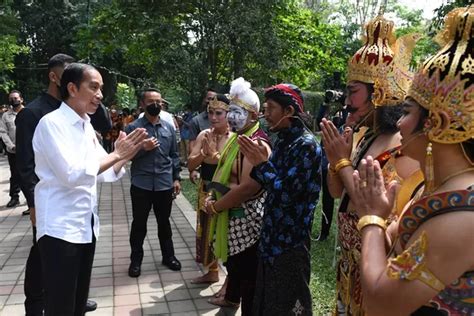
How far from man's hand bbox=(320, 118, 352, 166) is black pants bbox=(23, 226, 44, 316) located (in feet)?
7.94

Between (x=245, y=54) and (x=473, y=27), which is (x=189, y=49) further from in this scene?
(x=473, y=27)

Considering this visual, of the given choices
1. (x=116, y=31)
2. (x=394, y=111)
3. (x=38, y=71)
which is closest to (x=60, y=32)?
(x=38, y=71)

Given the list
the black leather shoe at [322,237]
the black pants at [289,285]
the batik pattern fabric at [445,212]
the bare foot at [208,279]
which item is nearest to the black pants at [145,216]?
the bare foot at [208,279]

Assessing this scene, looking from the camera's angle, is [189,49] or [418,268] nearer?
[418,268]

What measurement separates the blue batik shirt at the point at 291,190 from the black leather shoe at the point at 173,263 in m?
2.14

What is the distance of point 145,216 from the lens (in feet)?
14.9

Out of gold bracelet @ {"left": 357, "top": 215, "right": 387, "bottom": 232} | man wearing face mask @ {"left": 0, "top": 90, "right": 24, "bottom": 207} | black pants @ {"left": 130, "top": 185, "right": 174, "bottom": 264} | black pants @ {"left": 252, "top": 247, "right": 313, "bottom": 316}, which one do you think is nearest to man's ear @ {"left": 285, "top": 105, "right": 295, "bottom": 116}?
black pants @ {"left": 252, "top": 247, "right": 313, "bottom": 316}

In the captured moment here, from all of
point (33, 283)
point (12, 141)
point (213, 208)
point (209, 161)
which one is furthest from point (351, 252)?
point (12, 141)

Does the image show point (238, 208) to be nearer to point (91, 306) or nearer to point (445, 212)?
point (91, 306)

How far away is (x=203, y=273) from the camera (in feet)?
14.7

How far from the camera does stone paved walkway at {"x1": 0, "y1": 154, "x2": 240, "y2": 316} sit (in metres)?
3.69

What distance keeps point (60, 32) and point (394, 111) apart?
25511 mm

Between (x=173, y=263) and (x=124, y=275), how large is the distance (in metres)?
0.55

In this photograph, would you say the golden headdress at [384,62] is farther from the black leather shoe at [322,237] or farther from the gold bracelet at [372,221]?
the black leather shoe at [322,237]
